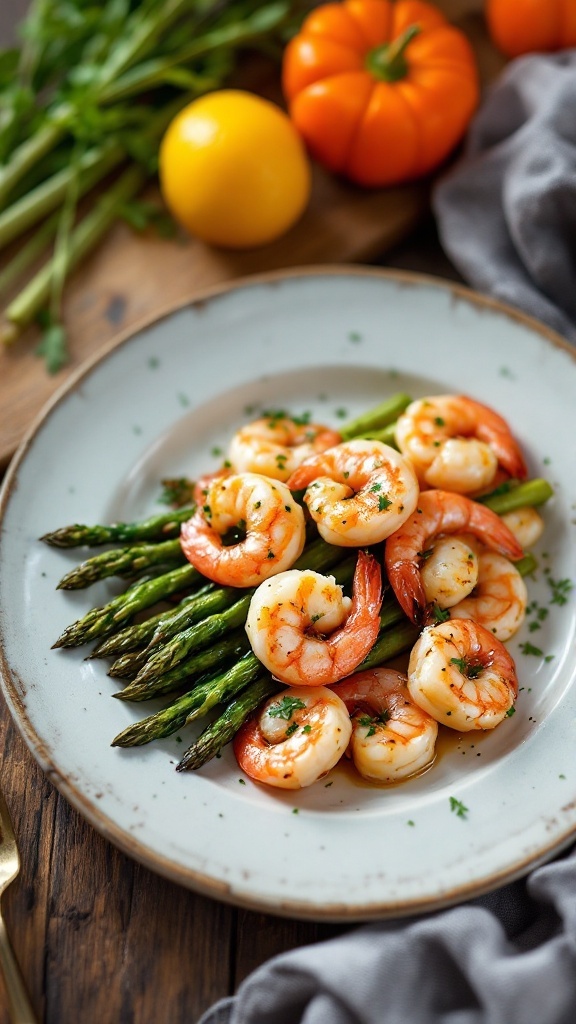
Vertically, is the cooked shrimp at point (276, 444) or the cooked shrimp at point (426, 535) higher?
the cooked shrimp at point (276, 444)

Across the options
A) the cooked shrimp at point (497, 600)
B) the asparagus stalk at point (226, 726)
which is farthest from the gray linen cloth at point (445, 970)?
the cooked shrimp at point (497, 600)

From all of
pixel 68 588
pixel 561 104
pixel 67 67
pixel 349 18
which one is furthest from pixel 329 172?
pixel 68 588

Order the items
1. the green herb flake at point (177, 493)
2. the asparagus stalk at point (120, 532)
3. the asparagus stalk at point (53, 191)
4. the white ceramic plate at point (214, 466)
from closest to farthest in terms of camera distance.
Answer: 1. the white ceramic plate at point (214, 466)
2. the asparagus stalk at point (120, 532)
3. the green herb flake at point (177, 493)
4. the asparagus stalk at point (53, 191)

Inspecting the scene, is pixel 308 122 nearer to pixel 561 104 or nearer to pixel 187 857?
pixel 561 104

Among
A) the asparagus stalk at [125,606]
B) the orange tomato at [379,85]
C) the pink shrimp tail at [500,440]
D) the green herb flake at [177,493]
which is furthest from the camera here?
the orange tomato at [379,85]

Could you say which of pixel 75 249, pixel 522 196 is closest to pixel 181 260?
pixel 75 249

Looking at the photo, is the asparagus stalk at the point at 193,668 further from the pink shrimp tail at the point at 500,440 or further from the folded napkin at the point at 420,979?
the pink shrimp tail at the point at 500,440

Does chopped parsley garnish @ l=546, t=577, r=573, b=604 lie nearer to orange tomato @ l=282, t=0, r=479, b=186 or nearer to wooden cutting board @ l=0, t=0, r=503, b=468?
wooden cutting board @ l=0, t=0, r=503, b=468
